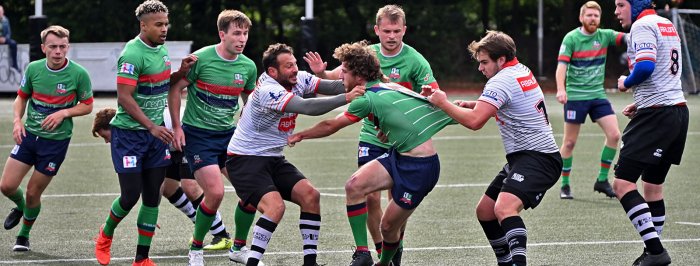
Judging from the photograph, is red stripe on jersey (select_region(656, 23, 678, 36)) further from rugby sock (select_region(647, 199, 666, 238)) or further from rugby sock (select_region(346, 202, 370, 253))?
rugby sock (select_region(346, 202, 370, 253))

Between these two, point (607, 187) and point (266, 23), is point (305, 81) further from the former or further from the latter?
point (266, 23)

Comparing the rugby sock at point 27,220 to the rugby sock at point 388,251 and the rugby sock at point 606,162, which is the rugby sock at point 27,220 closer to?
the rugby sock at point 388,251

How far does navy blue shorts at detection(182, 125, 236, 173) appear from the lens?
27.2ft

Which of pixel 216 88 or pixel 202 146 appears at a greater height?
pixel 216 88

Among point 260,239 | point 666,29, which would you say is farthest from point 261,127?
point 666,29

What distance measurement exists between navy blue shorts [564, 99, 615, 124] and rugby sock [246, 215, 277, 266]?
5.27 meters

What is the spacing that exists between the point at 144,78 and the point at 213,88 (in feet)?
1.93

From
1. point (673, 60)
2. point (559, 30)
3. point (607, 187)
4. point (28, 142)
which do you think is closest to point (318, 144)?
point (607, 187)

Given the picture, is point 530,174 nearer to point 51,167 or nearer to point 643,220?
point 643,220

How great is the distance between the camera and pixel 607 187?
452 inches

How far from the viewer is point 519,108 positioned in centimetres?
716

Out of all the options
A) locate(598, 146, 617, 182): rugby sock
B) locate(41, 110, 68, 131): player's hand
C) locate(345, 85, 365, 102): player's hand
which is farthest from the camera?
locate(598, 146, 617, 182): rugby sock

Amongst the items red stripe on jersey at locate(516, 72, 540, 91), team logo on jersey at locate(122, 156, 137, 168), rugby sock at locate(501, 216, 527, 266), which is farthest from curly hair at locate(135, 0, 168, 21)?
rugby sock at locate(501, 216, 527, 266)

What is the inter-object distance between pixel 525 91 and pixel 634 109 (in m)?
1.33
